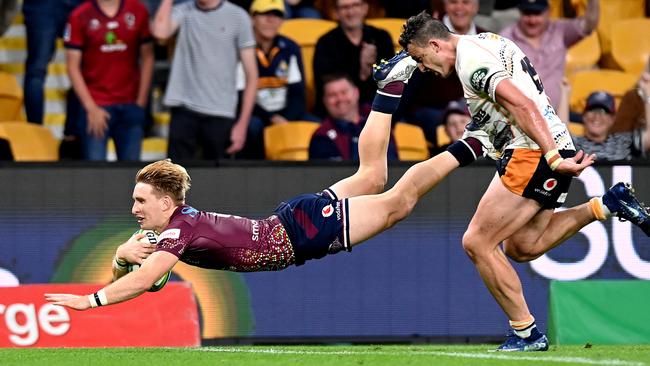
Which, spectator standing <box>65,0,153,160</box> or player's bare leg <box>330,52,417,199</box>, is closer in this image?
player's bare leg <box>330,52,417,199</box>

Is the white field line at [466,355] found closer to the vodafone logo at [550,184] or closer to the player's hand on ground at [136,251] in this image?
the player's hand on ground at [136,251]

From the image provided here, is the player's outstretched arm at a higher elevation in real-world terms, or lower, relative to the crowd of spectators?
lower

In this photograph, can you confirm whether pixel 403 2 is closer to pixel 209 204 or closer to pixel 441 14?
pixel 441 14

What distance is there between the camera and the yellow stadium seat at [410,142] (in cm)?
1348

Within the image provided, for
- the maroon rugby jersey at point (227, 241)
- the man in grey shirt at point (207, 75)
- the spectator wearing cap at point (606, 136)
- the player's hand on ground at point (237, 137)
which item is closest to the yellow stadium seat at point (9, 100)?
the man in grey shirt at point (207, 75)

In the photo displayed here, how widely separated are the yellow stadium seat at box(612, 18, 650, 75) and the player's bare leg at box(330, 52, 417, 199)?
6407 millimetres

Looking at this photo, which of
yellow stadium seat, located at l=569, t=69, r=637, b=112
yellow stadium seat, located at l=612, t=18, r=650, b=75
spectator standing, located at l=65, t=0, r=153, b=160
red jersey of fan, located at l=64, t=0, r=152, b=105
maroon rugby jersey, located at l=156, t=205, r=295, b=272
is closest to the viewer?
maroon rugby jersey, located at l=156, t=205, r=295, b=272

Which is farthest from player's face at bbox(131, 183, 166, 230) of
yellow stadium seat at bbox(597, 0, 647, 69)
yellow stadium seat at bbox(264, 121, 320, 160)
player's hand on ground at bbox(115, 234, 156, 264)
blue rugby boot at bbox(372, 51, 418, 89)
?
yellow stadium seat at bbox(597, 0, 647, 69)

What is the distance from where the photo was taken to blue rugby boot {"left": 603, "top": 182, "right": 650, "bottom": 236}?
922cm

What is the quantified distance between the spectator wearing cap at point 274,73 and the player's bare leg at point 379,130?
4.10 m

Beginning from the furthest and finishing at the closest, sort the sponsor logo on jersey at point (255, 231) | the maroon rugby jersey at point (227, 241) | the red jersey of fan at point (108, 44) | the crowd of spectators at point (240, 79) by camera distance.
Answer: the red jersey of fan at point (108, 44) → the crowd of spectators at point (240, 79) → the sponsor logo on jersey at point (255, 231) → the maroon rugby jersey at point (227, 241)

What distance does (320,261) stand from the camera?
11695 mm

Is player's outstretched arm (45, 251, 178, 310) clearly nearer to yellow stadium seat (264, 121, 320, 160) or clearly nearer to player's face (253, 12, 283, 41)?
yellow stadium seat (264, 121, 320, 160)

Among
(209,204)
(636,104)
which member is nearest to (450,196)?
(209,204)
